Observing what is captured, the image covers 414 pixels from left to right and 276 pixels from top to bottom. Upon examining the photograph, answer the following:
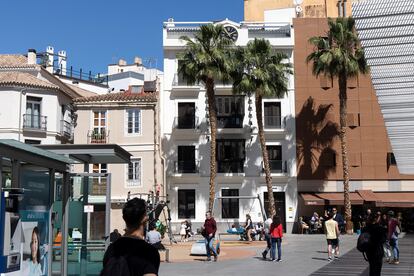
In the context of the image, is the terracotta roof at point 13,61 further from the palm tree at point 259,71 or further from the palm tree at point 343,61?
the palm tree at point 343,61

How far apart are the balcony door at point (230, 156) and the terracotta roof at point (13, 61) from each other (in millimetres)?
16338

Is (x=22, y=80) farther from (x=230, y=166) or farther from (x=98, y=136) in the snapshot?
(x=230, y=166)

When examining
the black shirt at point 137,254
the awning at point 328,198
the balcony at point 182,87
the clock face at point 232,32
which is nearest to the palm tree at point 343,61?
the awning at point 328,198

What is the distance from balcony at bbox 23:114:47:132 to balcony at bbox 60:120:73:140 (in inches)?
66.6

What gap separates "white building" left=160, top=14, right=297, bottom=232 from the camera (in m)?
42.2

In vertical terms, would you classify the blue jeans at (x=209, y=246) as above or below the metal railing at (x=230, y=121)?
below

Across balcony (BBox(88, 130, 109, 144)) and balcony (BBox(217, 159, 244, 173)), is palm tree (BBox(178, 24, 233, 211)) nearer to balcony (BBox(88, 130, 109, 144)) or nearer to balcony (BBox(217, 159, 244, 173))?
balcony (BBox(217, 159, 244, 173))

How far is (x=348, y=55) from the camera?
1521 inches

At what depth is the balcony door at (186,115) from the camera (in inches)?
1687

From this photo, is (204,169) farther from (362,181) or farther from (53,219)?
(53,219)

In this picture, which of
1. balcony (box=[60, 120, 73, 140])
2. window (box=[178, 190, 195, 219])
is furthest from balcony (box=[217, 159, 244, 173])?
balcony (box=[60, 120, 73, 140])

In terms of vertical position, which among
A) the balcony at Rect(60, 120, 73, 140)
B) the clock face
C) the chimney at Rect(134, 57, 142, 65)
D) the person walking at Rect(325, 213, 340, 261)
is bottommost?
the person walking at Rect(325, 213, 340, 261)

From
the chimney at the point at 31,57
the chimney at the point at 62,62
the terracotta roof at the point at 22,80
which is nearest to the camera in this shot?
the terracotta roof at the point at 22,80

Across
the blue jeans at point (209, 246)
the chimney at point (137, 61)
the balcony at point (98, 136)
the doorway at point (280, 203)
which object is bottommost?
the blue jeans at point (209, 246)
